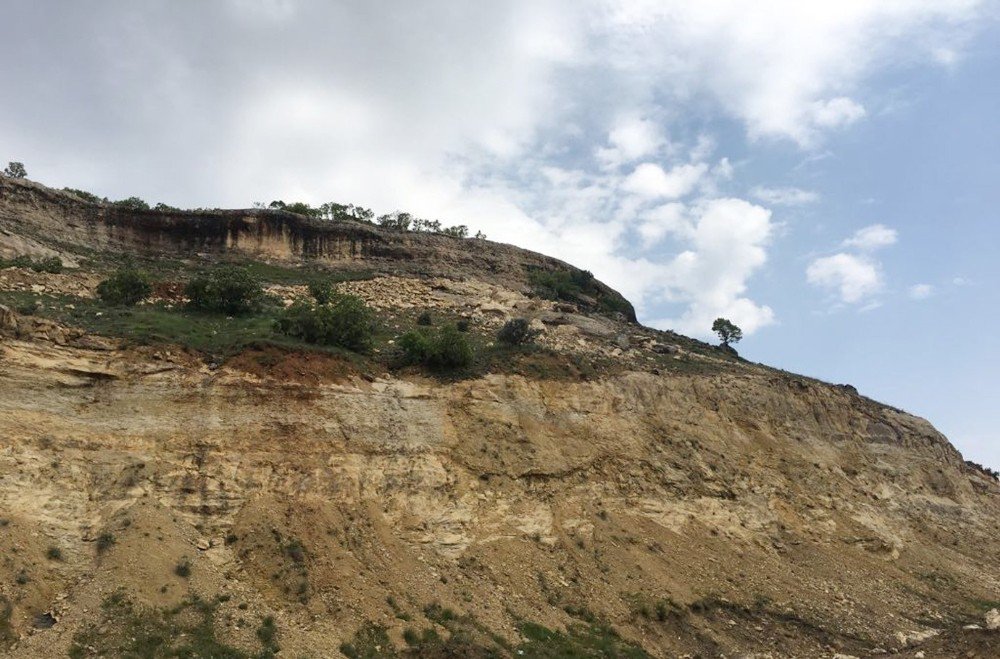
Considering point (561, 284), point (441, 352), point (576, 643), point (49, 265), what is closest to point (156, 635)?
point (576, 643)

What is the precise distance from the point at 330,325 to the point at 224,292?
18.2 feet

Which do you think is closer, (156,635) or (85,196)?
(156,635)

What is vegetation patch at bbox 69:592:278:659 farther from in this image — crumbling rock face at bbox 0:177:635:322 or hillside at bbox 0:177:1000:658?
crumbling rock face at bbox 0:177:635:322

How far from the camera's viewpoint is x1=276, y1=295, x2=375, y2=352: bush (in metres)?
25.5

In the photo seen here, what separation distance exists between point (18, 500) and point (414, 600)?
943cm

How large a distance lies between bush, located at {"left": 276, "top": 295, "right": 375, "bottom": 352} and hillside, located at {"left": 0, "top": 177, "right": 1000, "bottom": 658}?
0.71 meters

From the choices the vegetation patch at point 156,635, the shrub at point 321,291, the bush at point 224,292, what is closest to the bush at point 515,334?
the shrub at point 321,291

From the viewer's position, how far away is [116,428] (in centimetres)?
1873

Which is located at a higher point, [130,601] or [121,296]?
[121,296]

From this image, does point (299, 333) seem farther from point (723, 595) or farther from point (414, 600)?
point (723, 595)

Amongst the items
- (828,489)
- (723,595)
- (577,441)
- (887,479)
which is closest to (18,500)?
(577,441)

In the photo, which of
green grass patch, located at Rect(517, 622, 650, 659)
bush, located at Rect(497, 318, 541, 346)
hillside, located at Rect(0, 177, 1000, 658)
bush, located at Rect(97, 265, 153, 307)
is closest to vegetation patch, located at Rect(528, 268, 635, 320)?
hillside, located at Rect(0, 177, 1000, 658)

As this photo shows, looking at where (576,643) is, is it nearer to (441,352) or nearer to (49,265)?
(441,352)

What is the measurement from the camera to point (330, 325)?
1010 inches
